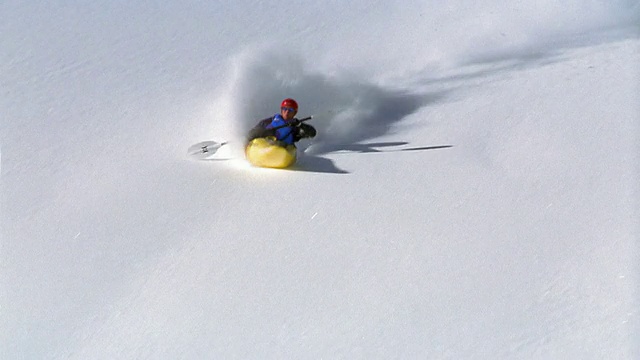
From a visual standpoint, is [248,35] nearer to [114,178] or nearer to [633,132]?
[114,178]

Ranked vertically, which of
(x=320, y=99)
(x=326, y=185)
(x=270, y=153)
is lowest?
(x=326, y=185)

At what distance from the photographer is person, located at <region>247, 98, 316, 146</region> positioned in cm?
756

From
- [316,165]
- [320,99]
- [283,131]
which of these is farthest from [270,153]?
[320,99]

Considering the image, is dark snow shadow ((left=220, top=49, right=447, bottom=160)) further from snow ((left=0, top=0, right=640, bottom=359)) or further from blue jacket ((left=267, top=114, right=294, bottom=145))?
blue jacket ((left=267, top=114, right=294, bottom=145))

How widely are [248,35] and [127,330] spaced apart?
5.64m

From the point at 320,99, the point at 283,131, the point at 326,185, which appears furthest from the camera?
the point at 320,99

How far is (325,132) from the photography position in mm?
8227

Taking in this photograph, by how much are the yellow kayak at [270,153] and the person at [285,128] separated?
75mm

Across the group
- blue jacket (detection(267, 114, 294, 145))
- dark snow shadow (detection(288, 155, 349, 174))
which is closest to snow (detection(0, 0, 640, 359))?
dark snow shadow (detection(288, 155, 349, 174))

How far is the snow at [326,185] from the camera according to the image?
5738 mm

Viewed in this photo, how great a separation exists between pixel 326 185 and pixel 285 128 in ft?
2.22

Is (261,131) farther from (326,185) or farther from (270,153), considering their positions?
(326,185)

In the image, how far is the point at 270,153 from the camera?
7383 millimetres

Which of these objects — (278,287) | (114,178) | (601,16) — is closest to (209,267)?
(278,287)
